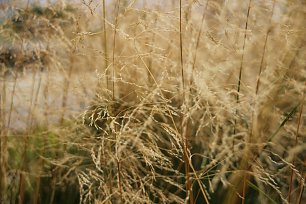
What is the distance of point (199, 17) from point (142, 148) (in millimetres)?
718

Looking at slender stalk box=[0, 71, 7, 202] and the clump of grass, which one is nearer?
the clump of grass

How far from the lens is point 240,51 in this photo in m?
1.40

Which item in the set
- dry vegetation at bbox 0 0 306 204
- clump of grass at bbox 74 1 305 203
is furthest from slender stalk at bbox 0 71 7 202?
clump of grass at bbox 74 1 305 203

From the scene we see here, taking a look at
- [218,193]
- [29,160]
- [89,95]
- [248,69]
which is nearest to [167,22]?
[248,69]

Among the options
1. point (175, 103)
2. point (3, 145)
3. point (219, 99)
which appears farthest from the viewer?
point (175, 103)

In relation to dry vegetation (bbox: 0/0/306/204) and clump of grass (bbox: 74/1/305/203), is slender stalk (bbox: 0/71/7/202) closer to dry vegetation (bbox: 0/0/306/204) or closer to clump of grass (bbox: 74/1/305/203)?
dry vegetation (bbox: 0/0/306/204)

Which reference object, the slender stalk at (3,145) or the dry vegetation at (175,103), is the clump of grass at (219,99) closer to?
the dry vegetation at (175,103)

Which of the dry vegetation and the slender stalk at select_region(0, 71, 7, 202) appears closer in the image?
the dry vegetation

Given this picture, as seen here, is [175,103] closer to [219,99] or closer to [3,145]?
[3,145]

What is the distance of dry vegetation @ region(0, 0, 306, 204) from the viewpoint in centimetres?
125

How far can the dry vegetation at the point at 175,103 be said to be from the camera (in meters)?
1.25

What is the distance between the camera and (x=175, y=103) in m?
2.75

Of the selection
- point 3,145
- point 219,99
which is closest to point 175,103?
point 3,145

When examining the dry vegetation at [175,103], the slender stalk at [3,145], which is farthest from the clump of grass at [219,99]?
the slender stalk at [3,145]
